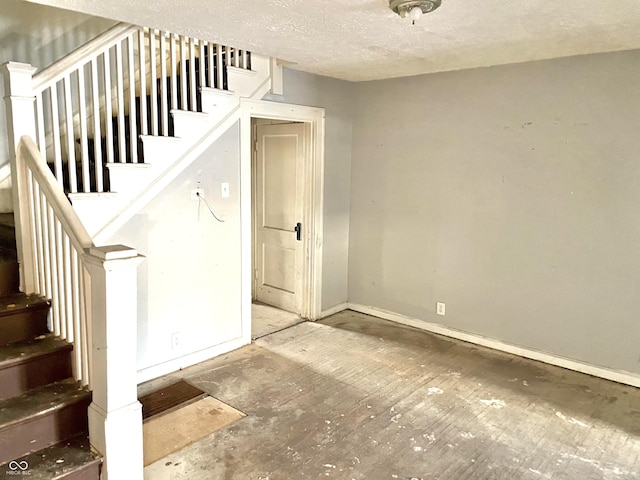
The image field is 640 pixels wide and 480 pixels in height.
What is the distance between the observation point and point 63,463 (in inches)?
77.5

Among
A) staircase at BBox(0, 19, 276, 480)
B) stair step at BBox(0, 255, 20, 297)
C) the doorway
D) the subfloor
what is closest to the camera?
staircase at BBox(0, 19, 276, 480)

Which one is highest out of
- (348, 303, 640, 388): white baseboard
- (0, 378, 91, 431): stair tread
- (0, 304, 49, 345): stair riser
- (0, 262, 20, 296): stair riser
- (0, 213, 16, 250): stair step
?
(0, 213, 16, 250): stair step

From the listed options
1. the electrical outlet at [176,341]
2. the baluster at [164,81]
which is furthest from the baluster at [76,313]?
the baluster at [164,81]

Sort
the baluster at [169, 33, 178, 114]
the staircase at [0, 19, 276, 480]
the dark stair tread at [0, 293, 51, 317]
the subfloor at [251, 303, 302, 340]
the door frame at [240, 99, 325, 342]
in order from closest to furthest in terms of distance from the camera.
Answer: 1. the staircase at [0, 19, 276, 480]
2. the dark stair tread at [0, 293, 51, 317]
3. the baluster at [169, 33, 178, 114]
4. the door frame at [240, 99, 325, 342]
5. the subfloor at [251, 303, 302, 340]

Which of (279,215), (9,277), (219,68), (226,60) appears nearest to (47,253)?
(9,277)

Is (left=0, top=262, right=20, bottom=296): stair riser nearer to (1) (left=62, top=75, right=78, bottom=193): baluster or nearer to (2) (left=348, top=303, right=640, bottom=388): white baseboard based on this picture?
(1) (left=62, top=75, right=78, bottom=193): baluster

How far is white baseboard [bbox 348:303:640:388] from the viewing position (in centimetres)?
333

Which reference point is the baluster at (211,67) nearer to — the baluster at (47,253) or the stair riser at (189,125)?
the stair riser at (189,125)

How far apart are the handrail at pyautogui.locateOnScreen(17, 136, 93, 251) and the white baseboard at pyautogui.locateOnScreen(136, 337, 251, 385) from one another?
140 centimetres

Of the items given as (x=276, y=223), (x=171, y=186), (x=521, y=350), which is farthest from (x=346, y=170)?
(x=521, y=350)

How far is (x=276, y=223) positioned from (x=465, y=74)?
2318mm

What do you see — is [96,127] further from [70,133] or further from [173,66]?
[173,66]

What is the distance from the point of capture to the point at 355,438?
261cm
